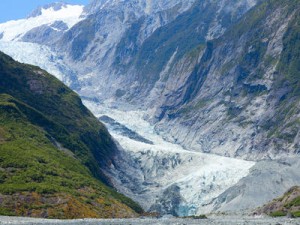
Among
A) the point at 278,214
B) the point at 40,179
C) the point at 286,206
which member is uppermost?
the point at 40,179

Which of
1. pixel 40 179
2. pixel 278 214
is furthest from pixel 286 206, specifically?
pixel 40 179

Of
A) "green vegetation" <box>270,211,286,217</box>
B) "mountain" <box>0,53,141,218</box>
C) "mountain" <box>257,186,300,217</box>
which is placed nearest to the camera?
"mountain" <box>0,53,141,218</box>

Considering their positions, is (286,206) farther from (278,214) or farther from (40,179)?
(40,179)

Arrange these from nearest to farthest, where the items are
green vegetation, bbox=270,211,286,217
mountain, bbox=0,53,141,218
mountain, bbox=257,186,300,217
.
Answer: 1. mountain, bbox=0,53,141,218
2. green vegetation, bbox=270,211,286,217
3. mountain, bbox=257,186,300,217

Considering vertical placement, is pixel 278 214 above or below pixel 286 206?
below

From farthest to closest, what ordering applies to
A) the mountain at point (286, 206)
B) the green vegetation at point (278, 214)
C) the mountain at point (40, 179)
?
the mountain at point (286, 206) → the green vegetation at point (278, 214) → the mountain at point (40, 179)

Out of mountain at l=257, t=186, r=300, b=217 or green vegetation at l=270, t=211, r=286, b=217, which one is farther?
Answer: mountain at l=257, t=186, r=300, b=217

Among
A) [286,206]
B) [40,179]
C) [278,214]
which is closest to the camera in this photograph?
[278,214]

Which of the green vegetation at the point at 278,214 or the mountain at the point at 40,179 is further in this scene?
the green vegetation at the point at 278,214

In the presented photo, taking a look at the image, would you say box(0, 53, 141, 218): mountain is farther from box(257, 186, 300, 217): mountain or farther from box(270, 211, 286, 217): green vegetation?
box(270, 211, 286, 217): green vegetation

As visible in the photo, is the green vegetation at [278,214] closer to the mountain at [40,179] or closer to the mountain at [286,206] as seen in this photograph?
the mountain at [286,206]

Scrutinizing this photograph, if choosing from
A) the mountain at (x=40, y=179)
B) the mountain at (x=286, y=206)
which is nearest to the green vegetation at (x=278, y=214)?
the mountain at (x=286, y=206)

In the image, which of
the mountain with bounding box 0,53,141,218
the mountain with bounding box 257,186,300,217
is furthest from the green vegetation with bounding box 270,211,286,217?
Answer: the mountain with bounding box 0,53,141,218
